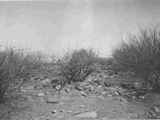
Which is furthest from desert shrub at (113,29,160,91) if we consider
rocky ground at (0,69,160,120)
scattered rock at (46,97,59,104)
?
scattered rock at (46,97,59,104)

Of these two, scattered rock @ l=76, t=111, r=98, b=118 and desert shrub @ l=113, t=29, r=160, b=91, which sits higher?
desert shrub @ l=113, t=29, r=160, b=91

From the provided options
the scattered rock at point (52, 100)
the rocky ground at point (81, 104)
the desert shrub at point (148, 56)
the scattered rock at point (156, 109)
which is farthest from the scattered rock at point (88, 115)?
the desert shrub at point (148, 56)

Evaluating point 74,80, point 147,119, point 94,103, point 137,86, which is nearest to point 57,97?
point 94,103

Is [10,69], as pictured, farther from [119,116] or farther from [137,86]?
[137,86]

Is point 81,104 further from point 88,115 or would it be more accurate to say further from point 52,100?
point 52,100

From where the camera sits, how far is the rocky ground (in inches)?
60.0

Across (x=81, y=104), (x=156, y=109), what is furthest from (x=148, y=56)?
(x=81, y=104)

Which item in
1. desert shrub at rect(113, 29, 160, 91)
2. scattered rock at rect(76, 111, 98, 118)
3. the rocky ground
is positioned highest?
desert shrub at rect(113, 29, 160, 91)

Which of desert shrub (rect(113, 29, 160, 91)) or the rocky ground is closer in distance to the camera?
the rocky ground

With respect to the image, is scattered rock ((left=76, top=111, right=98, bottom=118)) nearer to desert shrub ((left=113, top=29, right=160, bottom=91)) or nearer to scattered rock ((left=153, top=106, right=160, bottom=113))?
scattered rock ((left=153, top=106, right=160, bottom=113))

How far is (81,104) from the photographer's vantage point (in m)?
1.89

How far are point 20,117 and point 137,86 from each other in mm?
2270

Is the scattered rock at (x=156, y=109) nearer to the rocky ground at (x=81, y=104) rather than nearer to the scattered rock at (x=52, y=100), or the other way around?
the rocky ground at (x=81, y=104)

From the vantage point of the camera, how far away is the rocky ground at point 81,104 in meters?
1.52
